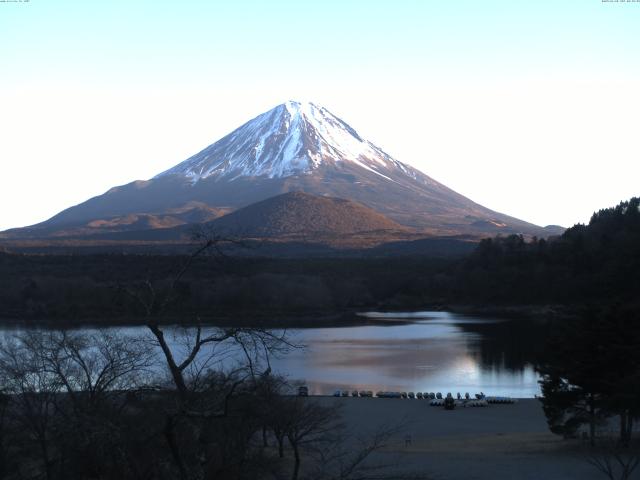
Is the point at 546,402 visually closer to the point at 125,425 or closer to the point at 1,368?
the point at 1,368

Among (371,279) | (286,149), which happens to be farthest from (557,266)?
(286,149)

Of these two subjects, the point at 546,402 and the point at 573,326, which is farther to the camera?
the point at 573,326

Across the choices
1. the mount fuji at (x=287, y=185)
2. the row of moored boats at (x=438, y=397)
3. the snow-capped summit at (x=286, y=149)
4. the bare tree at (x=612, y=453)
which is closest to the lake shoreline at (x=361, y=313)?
the row of moored boats at (x=438, y=397)

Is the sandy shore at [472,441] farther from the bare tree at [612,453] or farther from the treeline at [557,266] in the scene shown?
the treeline at [557,266]

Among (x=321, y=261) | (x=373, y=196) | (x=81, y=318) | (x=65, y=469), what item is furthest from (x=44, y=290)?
(x=373, y=196)

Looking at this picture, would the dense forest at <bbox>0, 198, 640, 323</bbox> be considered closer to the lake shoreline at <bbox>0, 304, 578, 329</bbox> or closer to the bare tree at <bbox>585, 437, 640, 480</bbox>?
the lake shoreline at <bbox>0, 304, 578, 329</bbox>
